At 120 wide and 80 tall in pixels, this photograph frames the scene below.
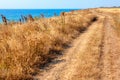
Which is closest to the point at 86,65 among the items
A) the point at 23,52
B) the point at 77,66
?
the point at 77,66

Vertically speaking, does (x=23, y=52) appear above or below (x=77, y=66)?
above

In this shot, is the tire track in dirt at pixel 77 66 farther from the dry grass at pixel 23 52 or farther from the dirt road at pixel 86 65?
the dry grass at pixel 23 52

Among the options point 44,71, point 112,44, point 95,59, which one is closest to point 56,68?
point 44,71

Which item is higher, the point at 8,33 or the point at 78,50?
the point at 8,33

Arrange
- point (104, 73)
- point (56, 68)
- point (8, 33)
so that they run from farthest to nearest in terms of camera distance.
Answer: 1. point (8, 33)
2. point (56, 68)
3. point (104, 73)

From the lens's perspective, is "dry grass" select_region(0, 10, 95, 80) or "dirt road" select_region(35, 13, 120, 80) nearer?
"dry grass" select_region(0, 10, 95, 80)

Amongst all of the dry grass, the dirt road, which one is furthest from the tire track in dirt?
the dry grass

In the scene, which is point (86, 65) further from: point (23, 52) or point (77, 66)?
point (23, 52)

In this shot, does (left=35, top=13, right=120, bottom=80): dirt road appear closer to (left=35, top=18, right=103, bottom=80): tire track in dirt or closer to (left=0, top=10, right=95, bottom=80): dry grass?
(left=35, top=18, right=103, bottom=80): tire track in dirt

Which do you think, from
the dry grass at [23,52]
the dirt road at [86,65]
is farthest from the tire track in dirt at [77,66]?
the dry grass at [23,52]

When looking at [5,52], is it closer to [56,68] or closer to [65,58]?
[56,68]

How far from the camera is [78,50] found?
1319cm

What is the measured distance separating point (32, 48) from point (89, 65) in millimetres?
2568

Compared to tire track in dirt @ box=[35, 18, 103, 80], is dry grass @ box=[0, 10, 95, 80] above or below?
above
